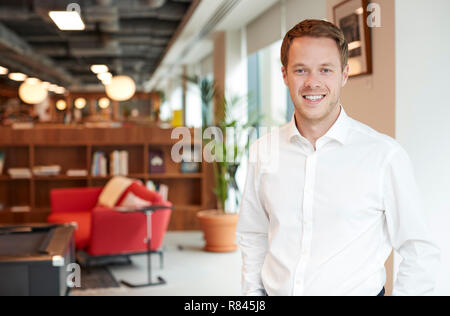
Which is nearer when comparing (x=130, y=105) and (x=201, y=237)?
(x=201, y=237)

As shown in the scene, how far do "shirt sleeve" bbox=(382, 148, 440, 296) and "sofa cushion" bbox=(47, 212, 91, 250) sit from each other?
438cm

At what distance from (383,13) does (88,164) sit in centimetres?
547

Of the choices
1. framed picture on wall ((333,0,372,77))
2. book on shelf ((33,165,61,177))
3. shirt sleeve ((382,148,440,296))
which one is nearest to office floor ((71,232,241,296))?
book on shelf ((33,165,61,177))

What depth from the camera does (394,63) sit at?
9.20 feet

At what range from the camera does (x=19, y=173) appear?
7.34 meters

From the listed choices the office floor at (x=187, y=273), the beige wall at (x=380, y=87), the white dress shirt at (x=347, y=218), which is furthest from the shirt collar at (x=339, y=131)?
the office floor at (x=187, y=273)

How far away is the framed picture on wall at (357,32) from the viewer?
8.94 ft

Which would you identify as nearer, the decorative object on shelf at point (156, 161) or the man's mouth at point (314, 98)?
the man's mouth at point (314, 98)

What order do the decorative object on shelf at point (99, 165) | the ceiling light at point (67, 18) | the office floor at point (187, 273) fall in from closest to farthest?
1. the ceiling light at point (67, 18)
2. the office floor at point (187, 273)
3. the decorative object on shelf at point (99, 165)

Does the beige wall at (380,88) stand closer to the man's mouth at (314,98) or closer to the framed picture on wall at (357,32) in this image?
the framed picture on wall at (357,32)

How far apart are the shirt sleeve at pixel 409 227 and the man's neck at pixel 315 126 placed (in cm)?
18

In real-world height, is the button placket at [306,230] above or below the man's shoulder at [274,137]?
below

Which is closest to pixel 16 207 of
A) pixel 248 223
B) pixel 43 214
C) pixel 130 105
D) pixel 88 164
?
pixel 43 214
